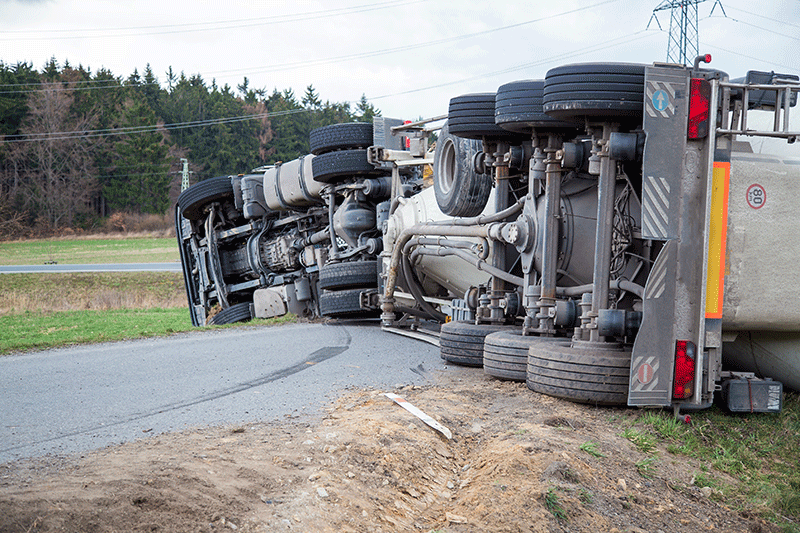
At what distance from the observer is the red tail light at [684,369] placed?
4730mm

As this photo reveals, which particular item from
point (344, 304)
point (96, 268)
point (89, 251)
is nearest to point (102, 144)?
point (89, 251)

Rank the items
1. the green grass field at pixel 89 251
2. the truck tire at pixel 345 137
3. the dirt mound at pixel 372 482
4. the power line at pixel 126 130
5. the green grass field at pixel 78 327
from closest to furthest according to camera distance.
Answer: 1. the dirt mound at pixel 372 482
2. the green grass field at pixel 78 327
3. the truck tire at pixel 345 137
4. the green grass field at pixel 89 251
5. the power line at pixel 126 130

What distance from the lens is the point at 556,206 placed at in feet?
19.6

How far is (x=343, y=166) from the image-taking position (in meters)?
11.3

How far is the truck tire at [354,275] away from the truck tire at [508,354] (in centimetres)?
466

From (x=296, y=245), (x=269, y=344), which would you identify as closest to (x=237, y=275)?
(x=296, y=245)

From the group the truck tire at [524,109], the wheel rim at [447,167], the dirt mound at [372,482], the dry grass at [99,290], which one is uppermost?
the truck tire at [524,109]

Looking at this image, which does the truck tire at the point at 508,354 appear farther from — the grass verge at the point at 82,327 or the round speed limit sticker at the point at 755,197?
the grass verge at the point at 82,327

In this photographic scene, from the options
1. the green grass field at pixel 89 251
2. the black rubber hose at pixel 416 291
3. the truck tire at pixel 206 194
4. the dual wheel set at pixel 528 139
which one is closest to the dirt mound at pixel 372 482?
the dual wheel set at pixel 528 139

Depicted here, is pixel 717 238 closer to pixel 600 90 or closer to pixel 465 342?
pixel 600 90

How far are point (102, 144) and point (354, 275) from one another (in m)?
45.7

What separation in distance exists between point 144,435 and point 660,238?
328 cm

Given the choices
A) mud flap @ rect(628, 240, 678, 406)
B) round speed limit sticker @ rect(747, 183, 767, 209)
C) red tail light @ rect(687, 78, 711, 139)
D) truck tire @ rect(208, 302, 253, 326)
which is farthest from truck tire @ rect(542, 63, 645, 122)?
truck tire @ rect(208, 302, 253, 326)

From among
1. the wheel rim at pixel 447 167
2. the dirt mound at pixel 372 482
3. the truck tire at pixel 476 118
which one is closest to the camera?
the dirt mound at pixel 372 482
